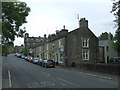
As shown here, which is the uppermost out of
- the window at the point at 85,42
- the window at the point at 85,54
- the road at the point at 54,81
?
the window at the point at 85,42

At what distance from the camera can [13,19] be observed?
2292 cm

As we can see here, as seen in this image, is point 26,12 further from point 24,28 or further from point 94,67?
point 94,67

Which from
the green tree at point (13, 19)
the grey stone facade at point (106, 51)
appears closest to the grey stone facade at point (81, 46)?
the grey stone facade at point (106, 51)

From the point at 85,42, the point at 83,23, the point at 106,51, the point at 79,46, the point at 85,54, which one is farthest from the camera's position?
the point at 106,51

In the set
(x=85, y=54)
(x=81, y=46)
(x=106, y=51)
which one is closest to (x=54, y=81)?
(x=81, y=46)

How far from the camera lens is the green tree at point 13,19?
832 inches

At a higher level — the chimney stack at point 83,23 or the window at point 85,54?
the chimney stack at point 83,23

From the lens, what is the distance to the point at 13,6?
21.7 metres

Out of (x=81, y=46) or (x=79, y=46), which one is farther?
(x=81, y=46)

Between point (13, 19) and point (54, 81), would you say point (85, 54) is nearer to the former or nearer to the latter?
point (13, 19)

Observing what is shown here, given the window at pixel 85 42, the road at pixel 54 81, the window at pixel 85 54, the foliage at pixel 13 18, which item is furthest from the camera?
the window at pixel 85 42

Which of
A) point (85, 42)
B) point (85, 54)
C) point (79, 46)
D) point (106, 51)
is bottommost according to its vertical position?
point (85, 54)

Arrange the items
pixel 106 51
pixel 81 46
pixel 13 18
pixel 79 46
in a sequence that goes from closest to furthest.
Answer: pixel 13 18, pixel 79 46, pixel 81 46, pixel 106 51

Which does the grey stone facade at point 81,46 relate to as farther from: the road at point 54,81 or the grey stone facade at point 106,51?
the road at point 54,81
